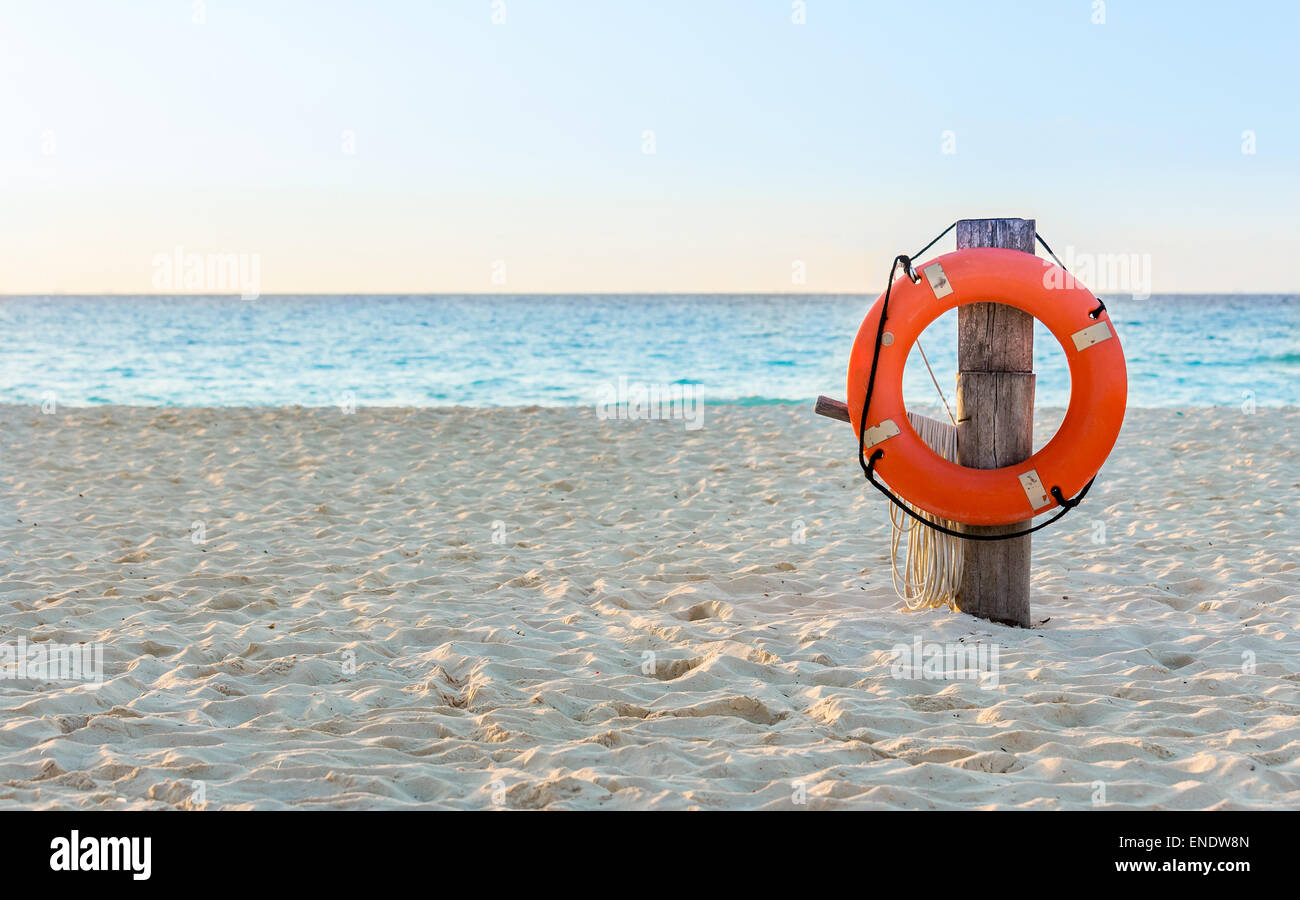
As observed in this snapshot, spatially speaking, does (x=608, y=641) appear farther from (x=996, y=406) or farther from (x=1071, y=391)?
(x=1071, y=391)

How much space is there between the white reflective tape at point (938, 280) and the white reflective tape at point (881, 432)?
40 cm

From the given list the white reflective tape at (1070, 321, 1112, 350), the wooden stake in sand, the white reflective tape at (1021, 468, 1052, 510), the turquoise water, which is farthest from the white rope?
the turquoise water

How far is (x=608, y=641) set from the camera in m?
2.88

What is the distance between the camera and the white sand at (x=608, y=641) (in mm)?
1984

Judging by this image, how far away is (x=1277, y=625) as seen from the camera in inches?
118

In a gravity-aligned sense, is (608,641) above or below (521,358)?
below

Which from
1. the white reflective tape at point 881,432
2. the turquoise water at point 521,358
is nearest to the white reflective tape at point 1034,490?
the white reflective tape at point 881,432

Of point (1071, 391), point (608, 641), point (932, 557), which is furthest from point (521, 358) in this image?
point (1071, 391)

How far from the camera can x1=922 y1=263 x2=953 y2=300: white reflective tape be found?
9.53 ft

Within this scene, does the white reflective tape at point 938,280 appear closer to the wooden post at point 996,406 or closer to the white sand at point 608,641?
the wooden post at point 996,406

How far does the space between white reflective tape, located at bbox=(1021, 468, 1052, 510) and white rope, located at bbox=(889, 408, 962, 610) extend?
0.24m

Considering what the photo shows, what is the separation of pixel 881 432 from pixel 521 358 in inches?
581

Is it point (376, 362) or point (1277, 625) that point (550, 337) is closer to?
point (376, 362)
